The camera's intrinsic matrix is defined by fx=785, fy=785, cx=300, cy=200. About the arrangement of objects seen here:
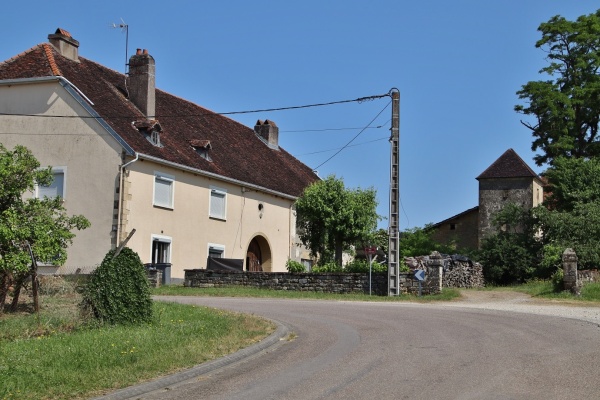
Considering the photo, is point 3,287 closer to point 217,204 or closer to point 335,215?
point 217,204

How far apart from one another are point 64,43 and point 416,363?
26.3m

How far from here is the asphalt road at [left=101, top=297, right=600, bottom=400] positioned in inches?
361

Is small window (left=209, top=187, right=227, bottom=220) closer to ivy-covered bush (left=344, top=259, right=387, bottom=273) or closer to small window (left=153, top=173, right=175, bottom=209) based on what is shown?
small window (left=153, top=173, right=175, bottom=209)

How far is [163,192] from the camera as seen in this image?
32.0 meters

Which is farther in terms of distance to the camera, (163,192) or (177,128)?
(177,128)

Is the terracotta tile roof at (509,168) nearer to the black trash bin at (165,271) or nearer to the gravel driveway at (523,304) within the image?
the gravel driveway at (523,304)

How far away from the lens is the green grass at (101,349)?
927cm

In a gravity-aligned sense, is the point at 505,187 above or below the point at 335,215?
above

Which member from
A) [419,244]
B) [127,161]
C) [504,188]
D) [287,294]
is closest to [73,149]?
[127,161]

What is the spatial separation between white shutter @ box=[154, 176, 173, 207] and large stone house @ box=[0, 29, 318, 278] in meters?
0.04

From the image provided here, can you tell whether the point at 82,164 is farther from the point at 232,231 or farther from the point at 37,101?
the point at 232,231

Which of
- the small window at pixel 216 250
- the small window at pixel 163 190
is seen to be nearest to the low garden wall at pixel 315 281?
the small window at pixel 163 190

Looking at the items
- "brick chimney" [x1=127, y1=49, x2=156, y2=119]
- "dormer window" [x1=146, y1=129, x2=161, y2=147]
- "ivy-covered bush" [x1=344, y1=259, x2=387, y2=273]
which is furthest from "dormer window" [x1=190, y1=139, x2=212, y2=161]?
"ivy-covered bush" [x1=344, y1=259, x2=387, y2=273]

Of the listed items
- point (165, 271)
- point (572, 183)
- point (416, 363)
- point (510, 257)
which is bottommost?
point (416, 363)
